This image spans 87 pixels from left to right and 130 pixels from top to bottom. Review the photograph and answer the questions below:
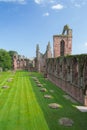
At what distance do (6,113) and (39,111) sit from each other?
3.42 meters

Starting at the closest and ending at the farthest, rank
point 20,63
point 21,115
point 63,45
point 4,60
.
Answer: point 21,115, point 63,45, point 4,60, point 20,63

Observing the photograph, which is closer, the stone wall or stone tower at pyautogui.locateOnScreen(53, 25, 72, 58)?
the stone wall

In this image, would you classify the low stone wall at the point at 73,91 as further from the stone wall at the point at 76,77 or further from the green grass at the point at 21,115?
the green grass at the point at 21,115

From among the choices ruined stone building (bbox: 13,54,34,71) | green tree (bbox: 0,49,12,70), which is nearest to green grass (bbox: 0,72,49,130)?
green tree (bbox: 0,49,12,70)

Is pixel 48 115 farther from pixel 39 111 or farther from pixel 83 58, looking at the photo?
pixel 83 58

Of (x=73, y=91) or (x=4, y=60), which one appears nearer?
(x=73, y=91)

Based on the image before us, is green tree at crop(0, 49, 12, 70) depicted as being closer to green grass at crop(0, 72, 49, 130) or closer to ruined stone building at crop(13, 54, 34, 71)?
ruined stone building at crop(13, 54, 34, 71)

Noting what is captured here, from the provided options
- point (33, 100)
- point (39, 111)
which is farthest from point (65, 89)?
point (39, 111)

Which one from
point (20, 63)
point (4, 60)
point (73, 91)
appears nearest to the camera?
point (73, 91)

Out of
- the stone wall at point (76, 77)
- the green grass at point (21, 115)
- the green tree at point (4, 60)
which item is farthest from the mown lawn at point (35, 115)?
the green tree at point (4, 60)

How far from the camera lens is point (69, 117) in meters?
21.6

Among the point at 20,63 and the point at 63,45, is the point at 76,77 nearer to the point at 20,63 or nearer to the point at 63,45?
the point at 63,45

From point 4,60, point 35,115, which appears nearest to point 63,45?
point 35,115

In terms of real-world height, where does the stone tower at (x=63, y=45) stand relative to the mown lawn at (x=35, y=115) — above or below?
above
